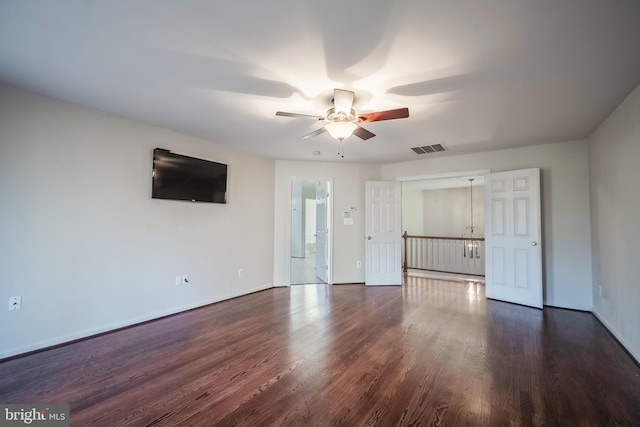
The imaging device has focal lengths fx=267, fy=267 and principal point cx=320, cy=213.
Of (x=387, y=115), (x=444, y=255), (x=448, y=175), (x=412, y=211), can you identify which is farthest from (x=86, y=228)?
(x=412, y=211)

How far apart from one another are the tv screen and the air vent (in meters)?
3.15

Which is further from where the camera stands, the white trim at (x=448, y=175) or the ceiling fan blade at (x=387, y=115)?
the white trim at (x=448, y=175)

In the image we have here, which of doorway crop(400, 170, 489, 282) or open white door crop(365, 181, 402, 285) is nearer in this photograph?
open white door crop(365, 181, 402, 285)

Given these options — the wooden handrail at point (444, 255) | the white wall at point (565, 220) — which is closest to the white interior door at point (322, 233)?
the wooden handrail at point (444, 255)

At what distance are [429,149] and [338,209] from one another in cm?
201

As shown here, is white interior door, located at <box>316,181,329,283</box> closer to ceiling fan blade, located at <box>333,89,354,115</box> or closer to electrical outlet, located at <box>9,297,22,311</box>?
ceiling fan blade, located at <box>333,89,354,115</box>

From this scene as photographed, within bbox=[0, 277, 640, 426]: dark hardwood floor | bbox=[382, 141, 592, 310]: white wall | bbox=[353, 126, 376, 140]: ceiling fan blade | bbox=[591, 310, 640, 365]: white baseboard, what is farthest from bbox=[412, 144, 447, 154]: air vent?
bbox=[591, 310, 640, 365]: white baseboard

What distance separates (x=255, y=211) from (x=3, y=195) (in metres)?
2.99

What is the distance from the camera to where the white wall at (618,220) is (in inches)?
96.5

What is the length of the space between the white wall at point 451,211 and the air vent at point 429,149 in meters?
4.78

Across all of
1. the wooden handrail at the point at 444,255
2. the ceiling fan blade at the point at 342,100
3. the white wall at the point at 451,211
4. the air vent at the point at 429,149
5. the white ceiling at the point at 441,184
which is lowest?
the wooden handrail at the point at 444,255

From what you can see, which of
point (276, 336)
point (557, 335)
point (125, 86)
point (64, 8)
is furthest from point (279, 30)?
point (557, 335)

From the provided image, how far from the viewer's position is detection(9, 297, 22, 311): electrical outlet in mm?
2414

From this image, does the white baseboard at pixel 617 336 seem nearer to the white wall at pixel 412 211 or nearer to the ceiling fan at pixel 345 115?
the ceiling fan at pixel 345 115
